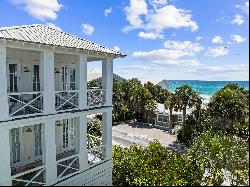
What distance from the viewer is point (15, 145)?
1483cm

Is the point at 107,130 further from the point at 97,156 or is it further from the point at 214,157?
the point at 214,157

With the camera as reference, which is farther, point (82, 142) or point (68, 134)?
point (68, 134)

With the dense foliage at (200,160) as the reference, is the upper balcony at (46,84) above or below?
above

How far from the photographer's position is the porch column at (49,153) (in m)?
12.9

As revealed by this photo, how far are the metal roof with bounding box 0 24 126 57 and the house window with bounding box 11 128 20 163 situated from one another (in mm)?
4995

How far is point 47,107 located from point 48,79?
1245mm

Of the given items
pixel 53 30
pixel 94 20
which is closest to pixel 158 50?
pixel 94 20

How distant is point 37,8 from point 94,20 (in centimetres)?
390

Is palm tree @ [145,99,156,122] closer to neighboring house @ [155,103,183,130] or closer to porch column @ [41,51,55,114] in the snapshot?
neighboring house @ [155,103,183,130]

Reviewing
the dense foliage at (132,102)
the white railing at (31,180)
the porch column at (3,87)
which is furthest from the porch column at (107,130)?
the dense foliage at (132,102)

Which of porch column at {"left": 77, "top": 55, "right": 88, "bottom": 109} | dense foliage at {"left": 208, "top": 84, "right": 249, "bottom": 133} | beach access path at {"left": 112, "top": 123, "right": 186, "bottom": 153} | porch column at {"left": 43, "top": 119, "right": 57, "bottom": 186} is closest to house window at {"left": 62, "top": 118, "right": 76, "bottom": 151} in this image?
porch column at {"left": 77, "top": 55, "right": 88, "bottom": 109}

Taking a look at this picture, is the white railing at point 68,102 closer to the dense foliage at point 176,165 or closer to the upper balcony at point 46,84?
the upper balcony at point 46,84

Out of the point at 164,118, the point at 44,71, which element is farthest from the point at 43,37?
the point at 164,118

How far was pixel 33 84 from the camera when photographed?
1543cm
